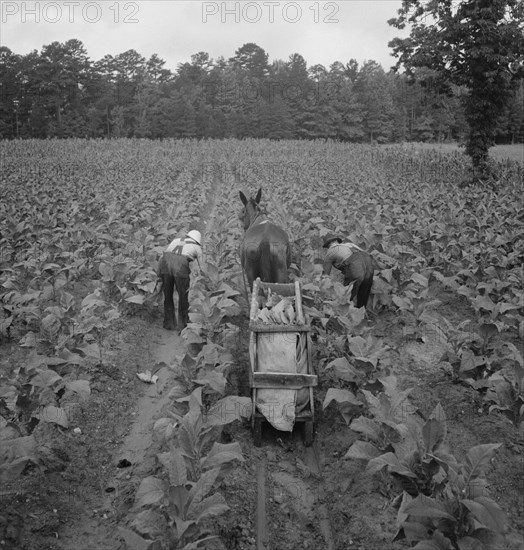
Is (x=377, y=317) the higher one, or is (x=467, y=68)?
(x=467, y=68)

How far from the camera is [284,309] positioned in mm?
6047

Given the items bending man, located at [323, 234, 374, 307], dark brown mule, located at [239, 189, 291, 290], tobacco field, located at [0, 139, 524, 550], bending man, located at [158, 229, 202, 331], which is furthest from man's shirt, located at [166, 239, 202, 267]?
bending man, located at [323, 234, 374, 307]

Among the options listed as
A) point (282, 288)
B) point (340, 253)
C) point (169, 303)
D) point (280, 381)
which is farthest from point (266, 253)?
point (280, 381)

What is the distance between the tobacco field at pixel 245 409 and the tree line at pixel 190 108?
157 feet

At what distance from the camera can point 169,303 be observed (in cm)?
859

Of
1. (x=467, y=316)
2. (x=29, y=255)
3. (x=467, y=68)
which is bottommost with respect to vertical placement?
(x=467, y=316)

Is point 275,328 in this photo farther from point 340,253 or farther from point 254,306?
point 340,253

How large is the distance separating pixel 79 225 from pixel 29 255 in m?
2.72

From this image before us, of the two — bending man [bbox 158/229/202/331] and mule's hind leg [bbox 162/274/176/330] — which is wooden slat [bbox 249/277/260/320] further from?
mule's hind leg [bbox 162/274/176/330]

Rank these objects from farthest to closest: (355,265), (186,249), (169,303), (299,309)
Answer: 1. (169,303)
2. (186,249)
3. (355,265)
4. (299,309)

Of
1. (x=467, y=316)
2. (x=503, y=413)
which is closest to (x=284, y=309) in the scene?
(x=503, y=413)

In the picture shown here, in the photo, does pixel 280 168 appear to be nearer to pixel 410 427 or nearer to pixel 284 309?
pixel 284 309

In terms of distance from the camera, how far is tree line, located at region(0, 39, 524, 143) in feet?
186

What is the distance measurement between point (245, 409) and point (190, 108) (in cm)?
5568
